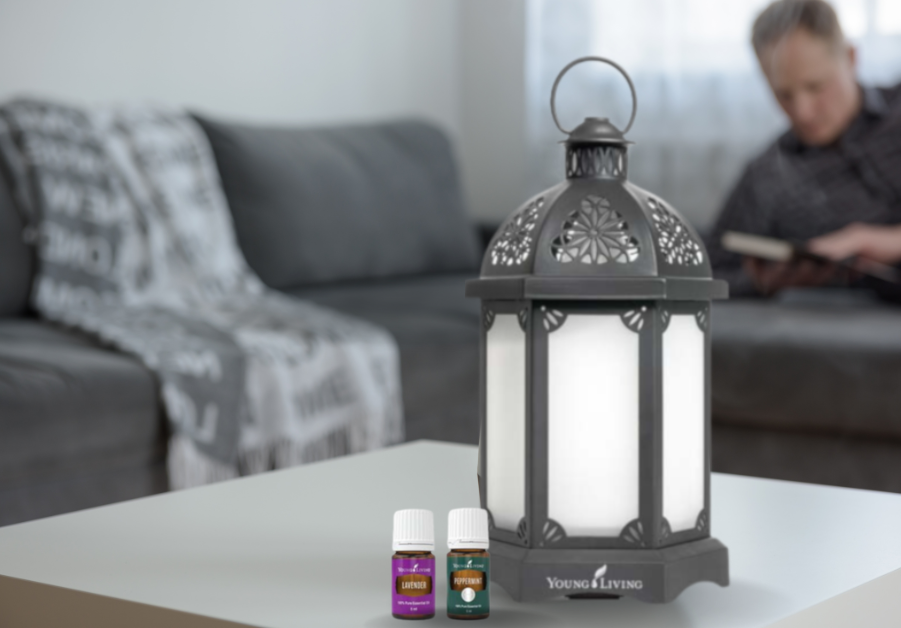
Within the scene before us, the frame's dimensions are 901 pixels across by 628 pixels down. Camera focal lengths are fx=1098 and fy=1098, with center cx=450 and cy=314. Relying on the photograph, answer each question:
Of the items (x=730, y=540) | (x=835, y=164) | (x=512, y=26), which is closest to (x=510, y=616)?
(x=730, y=540)

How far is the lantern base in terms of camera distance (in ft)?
1.87

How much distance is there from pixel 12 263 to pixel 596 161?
1561 mm

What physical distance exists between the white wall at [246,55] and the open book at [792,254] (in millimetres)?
1427

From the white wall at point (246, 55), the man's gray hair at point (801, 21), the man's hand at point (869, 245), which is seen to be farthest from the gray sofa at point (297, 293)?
the man's gray hair at point (801, 21)

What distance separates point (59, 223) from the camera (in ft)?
6.42

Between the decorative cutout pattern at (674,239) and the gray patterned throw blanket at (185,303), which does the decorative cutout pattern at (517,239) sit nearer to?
the decorative cutout pattern at (674,239)

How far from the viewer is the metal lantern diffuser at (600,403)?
1.89 feet

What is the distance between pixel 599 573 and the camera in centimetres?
57

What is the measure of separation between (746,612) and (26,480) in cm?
107

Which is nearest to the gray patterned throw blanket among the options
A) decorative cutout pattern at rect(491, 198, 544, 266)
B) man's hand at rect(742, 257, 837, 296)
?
man's hand at rect(742, 257, 837, 296)

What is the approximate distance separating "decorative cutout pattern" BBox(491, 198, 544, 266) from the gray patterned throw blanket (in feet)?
3.31

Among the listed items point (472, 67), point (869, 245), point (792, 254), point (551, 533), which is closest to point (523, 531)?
point (551, 533)

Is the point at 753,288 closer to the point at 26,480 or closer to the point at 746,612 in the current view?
the point at 26,480

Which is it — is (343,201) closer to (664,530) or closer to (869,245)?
(869,245)
